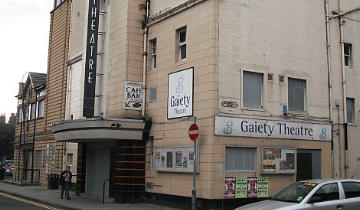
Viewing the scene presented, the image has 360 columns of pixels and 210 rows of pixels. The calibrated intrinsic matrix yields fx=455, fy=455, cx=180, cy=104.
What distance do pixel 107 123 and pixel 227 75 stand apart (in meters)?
5.62

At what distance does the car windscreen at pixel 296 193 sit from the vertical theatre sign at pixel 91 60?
473 inches

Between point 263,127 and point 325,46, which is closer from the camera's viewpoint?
point 263,127

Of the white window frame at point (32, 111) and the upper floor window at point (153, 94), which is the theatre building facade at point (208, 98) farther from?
the white window frame at point (32, 111)

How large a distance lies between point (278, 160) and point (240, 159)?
168 cm

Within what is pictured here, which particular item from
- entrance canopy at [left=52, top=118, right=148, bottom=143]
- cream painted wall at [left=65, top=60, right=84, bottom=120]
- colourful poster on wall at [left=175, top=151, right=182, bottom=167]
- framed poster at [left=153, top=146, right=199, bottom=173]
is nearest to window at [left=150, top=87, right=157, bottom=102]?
entrance canopy at [left=52, top=118, right=148, bottom=143]

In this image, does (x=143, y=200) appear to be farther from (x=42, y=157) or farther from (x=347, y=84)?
(x=42, y=157)

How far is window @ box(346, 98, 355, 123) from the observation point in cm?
2022

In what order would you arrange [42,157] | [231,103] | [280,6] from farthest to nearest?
[42,157]
[280,6]
[231,103]

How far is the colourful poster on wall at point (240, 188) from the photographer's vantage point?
16344 mm

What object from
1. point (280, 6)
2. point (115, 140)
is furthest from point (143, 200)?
point (280, 6)

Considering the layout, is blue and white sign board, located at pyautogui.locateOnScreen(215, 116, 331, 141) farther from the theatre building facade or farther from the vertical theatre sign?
the vertical theatre sign

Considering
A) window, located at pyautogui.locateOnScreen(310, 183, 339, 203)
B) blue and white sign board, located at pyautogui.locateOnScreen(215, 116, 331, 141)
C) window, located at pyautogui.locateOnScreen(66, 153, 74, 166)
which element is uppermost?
blue and white sign board, located at pyautogui.locateOnScreen(215, 116, 331, 141)

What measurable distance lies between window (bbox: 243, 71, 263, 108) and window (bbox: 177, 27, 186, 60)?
291 cm

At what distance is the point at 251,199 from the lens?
16.7 metres
